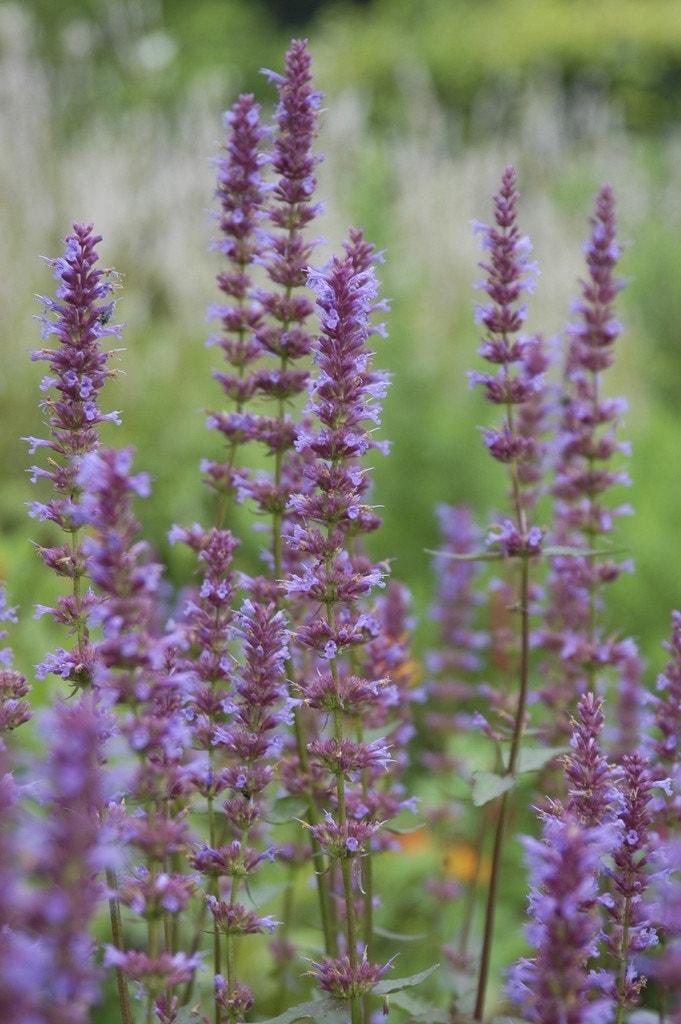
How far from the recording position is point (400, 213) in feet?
41.2

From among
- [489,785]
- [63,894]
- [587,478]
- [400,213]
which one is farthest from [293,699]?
[400,213]

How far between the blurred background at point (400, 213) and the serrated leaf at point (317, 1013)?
1710 mm

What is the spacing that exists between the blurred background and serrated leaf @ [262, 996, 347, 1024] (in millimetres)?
1710

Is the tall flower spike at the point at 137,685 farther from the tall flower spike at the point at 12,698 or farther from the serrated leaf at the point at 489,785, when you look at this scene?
the serrated leaf at the point at 489,785

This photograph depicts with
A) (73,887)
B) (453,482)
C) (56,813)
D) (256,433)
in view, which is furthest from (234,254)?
(453,482)

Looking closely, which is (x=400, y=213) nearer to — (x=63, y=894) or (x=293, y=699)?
(x=293, y=699)

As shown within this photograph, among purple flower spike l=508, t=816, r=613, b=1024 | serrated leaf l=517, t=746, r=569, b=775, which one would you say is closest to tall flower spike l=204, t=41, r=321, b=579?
serrated leaf l=517, t=746, r=569, b=775

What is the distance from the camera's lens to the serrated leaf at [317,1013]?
189 cm

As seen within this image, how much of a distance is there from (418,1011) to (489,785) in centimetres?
47

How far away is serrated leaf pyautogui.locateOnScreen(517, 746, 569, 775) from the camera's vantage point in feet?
8.15

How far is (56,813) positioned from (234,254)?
1.60 m

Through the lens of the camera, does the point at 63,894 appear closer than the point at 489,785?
Yes

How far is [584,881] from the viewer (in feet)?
4.48

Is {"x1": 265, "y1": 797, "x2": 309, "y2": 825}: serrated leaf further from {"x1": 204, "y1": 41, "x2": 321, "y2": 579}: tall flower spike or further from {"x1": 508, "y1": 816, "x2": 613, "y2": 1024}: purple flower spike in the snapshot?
{"x1": 508, "y1": 816, "x2": 613, "y2": 1024}: purple flower spike
